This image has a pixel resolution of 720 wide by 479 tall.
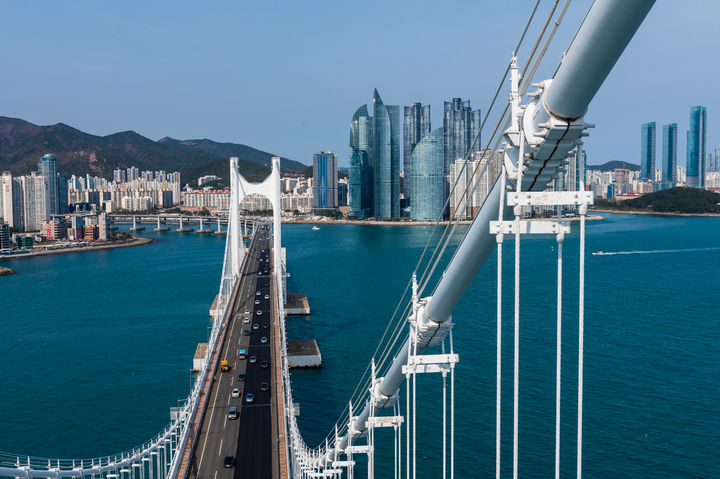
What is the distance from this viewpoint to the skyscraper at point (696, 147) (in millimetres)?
84781

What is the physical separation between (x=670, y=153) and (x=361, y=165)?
198 feet

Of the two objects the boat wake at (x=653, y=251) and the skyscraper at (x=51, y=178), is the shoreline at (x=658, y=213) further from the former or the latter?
the skyscraper at (x=51, y=178)

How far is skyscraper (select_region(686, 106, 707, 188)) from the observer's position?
3338 inches

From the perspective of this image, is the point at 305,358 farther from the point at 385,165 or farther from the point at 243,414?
the point at 385,165

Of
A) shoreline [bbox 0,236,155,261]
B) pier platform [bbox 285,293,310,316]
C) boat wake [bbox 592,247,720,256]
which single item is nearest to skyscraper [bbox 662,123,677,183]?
boat wake [bbox 592,247,720,256]

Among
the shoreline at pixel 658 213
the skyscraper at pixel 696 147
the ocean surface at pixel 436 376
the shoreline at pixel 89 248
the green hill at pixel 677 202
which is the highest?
the skyscraper at pixel 696 147

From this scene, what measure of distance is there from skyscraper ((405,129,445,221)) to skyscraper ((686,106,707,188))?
164 feet

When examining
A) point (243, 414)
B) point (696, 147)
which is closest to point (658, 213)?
point (696, 147)

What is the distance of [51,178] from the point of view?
5141 centimetres

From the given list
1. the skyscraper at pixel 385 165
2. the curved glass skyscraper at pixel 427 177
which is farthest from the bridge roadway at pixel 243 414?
the skyscraper at pixel 385 165

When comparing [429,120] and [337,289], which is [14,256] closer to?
[337,289]

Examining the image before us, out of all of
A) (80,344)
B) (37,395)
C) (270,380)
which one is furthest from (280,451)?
(80,344)

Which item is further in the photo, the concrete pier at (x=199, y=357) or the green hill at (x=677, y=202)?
the green hill at (x=677, y=202)

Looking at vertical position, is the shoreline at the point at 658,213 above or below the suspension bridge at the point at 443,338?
above
